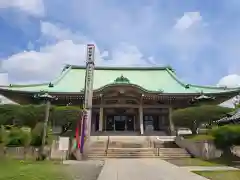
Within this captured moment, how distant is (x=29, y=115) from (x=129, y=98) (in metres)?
13.6

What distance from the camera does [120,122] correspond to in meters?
32.6

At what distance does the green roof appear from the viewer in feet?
99.0

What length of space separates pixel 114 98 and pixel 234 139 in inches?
674

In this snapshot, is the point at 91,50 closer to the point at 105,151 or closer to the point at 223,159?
the point at 105,151

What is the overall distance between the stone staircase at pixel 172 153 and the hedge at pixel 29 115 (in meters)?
7.31

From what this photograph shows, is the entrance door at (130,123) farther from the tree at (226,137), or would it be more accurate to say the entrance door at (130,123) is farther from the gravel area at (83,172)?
the gravel area at (83,172)

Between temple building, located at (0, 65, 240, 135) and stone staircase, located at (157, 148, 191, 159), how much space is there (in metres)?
8.49

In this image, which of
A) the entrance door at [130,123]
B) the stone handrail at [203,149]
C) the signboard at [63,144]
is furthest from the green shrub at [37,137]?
the entrance door at [130,123]

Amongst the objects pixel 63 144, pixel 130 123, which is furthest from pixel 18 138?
pixel 130 123

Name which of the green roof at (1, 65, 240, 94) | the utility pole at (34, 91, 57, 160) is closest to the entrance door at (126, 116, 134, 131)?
the green roof at (1, 65, 240, 94)

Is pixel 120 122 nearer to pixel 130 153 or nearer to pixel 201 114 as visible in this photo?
pixel 130 153

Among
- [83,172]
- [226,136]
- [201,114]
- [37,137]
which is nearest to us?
[83,172]

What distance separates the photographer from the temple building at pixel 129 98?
28.3m

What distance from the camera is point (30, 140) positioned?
16.5 meters
